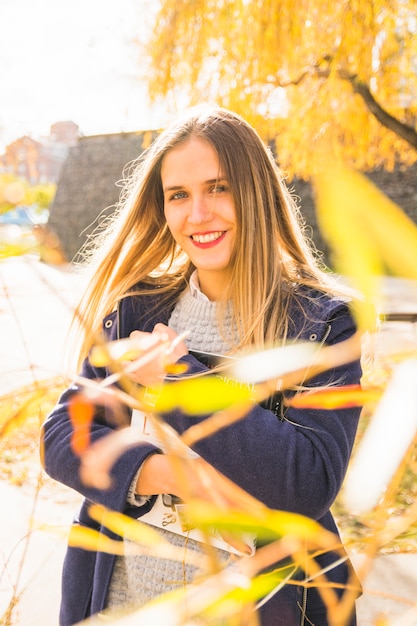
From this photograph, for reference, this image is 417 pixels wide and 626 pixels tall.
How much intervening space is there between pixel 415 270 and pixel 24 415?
174mm

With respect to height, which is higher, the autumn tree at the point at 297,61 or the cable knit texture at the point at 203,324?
the autumn tree at the point at 297,61

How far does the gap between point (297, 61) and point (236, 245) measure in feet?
10.0

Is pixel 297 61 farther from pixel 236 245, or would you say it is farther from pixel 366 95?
pixel 236 245

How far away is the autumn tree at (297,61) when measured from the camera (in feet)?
10.4

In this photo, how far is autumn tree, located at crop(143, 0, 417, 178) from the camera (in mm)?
3166

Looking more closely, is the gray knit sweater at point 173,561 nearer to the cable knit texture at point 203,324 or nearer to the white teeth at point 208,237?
the cable knit texture at point 203,324

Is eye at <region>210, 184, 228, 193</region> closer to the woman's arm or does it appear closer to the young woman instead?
the young woman

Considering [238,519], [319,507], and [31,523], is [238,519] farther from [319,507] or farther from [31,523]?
[319,507]

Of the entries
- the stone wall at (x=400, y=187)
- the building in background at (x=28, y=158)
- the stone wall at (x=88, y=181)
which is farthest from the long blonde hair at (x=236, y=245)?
the stone wall at (x=88, y=181)

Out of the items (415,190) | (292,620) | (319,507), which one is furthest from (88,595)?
(415,190)

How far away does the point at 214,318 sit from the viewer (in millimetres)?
1100

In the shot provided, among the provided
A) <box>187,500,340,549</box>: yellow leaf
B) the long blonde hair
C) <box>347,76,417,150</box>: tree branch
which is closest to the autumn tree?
<box>347,76,417,150</box>: tree branch

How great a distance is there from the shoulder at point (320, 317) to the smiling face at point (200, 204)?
0.17m

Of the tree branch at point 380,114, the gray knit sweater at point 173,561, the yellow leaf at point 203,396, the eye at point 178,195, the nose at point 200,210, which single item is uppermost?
the tree branch at point 380,114
